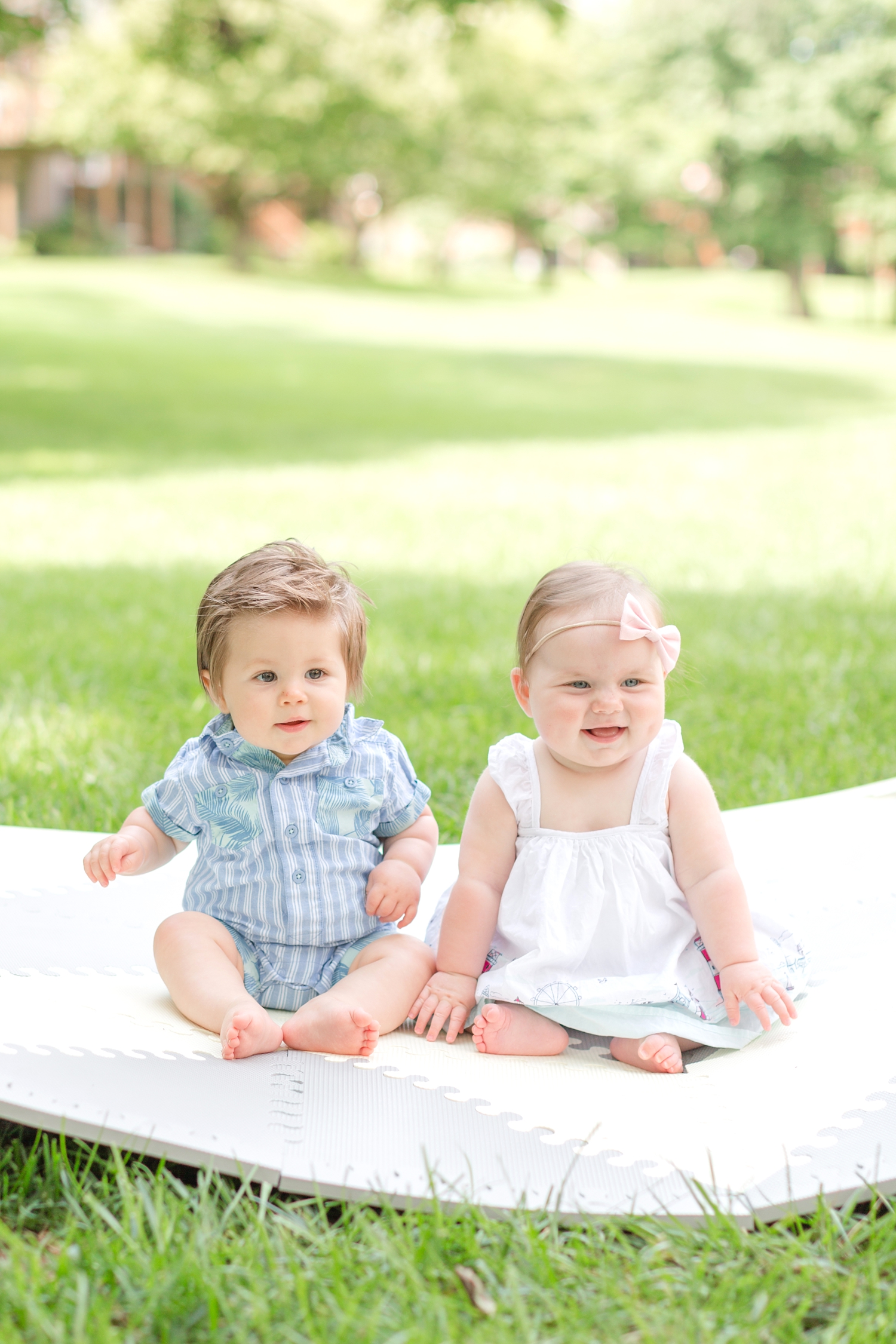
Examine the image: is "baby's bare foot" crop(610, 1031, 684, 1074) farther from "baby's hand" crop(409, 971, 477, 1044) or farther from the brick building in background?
the brick building in background

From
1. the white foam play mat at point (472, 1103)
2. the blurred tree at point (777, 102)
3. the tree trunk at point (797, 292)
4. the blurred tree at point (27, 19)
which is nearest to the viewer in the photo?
the white foam play mat at point (472, 1103)

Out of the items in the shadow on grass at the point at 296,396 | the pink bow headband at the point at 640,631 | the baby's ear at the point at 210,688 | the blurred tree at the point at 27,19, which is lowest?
the baby's ear at the point at 210,688

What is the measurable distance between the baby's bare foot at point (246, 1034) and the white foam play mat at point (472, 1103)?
16 mm

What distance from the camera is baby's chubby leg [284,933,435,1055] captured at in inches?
73.7

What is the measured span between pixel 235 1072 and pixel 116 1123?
21 centimetres

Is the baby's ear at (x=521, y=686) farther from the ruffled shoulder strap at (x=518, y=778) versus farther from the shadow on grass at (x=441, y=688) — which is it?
the shadow on grass at (x=441, y=688)

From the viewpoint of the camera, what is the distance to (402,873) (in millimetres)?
2096

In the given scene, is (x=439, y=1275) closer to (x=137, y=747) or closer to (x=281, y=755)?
(x=281, y=755)

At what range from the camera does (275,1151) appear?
1600 mm

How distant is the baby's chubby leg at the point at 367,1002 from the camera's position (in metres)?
1.87

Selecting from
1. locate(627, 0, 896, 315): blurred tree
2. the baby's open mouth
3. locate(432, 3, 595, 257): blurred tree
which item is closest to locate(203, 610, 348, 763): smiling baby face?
the baby's open mouth

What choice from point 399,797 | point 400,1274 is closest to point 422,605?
point 399,797

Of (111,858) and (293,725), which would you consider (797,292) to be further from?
(111,858)

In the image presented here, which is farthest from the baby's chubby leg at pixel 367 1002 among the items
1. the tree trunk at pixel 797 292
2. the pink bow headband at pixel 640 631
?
the tree trunk at pixel 797 292
